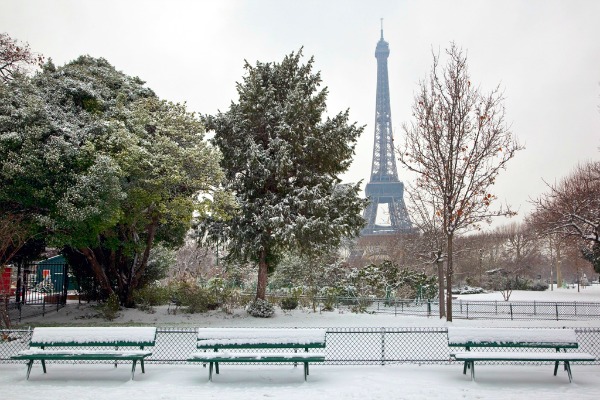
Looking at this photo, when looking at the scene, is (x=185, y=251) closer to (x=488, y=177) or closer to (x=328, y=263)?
(x=328, y=263)

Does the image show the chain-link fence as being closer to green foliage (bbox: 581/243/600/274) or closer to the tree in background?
the tree in background

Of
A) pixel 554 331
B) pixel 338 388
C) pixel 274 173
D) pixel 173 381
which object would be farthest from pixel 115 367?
pixel 274 173

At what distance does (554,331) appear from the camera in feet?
31.0

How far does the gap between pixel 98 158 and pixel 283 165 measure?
24.7 feet

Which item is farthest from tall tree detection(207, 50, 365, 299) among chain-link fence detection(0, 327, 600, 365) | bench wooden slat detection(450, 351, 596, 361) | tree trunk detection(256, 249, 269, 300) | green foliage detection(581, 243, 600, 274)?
green foliage detection(581, 243, 600, 274)

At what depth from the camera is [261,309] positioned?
69.8 ft

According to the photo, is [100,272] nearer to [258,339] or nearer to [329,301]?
[329,301]

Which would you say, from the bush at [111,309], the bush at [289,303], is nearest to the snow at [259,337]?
the bush at [111,309]

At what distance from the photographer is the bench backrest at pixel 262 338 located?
938 centimetres

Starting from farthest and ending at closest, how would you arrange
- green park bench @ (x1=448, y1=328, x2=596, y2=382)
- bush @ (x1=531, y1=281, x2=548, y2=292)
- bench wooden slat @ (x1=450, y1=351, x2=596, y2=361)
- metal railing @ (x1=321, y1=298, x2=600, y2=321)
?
bush @ (x1=531, y1=281, x2=548, y2=292) → metal railing @ (x1=321, y1=298, x2=600, y2=321) → green park bench @ (x1=448, y1=328, x2=596, y2=382) → bench wooden slat @ (x1=450, y1=351, x2=596, y2=361)

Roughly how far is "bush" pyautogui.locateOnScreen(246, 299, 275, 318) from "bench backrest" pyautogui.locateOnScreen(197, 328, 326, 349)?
12.0 m

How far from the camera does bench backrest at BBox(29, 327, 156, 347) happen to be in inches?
373

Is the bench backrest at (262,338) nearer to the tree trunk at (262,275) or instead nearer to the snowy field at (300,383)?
the snowy field at (300,383)

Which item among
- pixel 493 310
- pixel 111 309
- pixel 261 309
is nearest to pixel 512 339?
pixel 261 309
